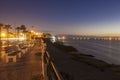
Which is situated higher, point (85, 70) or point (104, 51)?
point (85, 70)

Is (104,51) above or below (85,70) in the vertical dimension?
below

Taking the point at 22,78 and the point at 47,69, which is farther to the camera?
the point at 22,78

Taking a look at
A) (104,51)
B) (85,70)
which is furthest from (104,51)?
(85,70)

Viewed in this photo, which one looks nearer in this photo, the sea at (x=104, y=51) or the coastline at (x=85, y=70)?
the coastline at (x=85, y=70)

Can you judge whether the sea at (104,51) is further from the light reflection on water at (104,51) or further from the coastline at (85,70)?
the coastline at (85,70)

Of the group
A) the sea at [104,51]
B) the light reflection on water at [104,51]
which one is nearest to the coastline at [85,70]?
the sea at [104,51]

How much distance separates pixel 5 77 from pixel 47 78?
2.46m

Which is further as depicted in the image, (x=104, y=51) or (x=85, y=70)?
(x=104, y=51)

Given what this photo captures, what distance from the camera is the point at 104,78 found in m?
14.4

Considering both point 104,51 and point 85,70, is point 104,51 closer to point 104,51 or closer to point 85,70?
point 104,51

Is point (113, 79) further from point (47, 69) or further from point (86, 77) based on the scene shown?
point (47, 69)

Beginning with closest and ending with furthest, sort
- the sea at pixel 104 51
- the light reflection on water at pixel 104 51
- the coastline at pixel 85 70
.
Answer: the coastline at pixel 85 70 < the sea at pixel 104 51 < the light reflection on water at pixel 104 51

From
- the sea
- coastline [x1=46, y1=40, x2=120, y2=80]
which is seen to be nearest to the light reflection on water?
the sea

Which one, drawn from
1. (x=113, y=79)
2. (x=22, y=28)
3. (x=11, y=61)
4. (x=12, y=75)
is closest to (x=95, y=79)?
(x=113, y=79)
